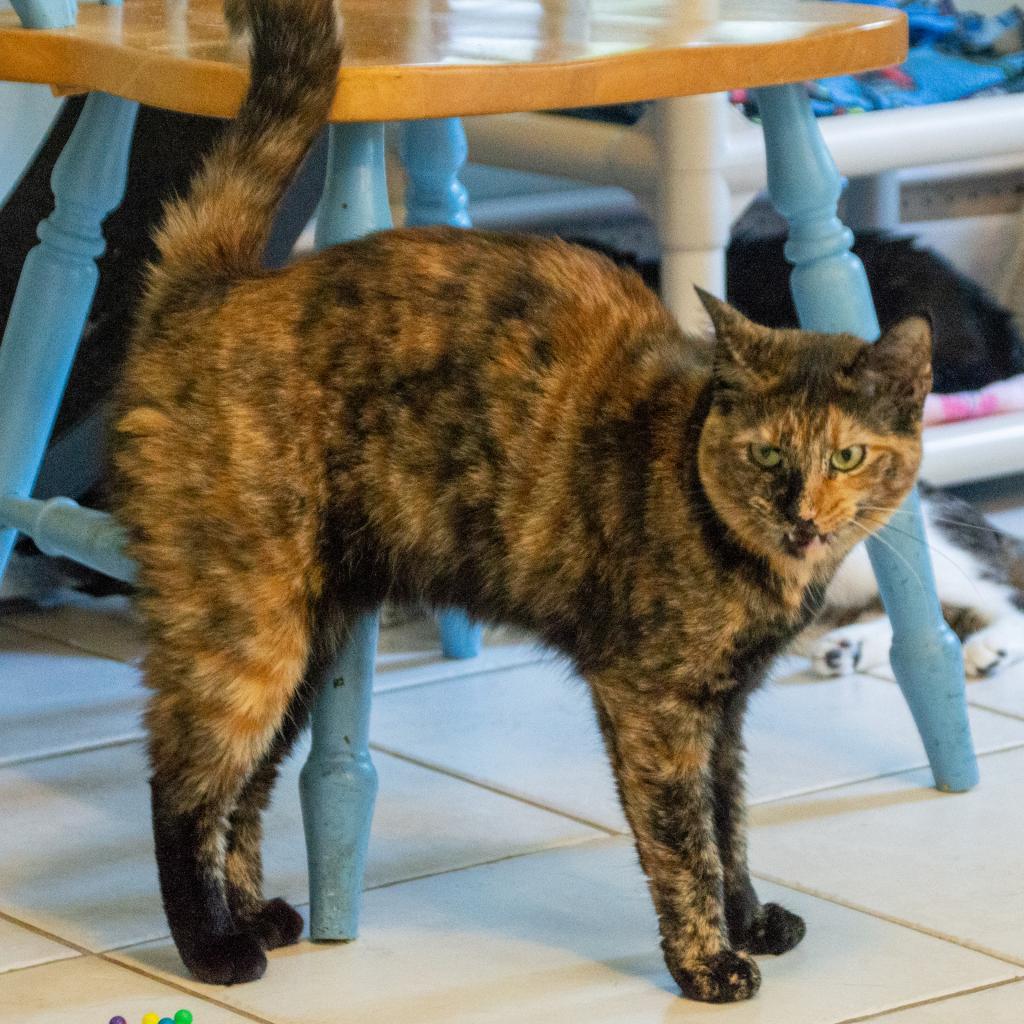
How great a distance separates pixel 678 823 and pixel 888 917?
270 mm

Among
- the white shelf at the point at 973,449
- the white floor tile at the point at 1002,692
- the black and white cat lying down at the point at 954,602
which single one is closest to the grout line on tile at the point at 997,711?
the white floor tile at the point at 1002,692

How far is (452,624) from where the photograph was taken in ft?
7.54

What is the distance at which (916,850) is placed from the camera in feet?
5.58

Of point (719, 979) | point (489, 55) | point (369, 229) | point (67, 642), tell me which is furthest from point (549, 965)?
point (67, 642)

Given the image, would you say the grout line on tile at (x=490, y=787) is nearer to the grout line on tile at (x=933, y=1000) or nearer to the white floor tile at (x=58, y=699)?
the white floor tile at (x=58, y=699)

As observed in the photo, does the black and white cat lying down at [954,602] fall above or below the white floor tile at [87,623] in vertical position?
above

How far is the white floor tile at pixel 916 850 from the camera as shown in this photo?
1.56m

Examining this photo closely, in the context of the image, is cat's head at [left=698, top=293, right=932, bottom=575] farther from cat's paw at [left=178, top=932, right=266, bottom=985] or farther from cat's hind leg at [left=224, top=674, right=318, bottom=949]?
cat's paw at [left=178, top=932, right=266, bottom=985]

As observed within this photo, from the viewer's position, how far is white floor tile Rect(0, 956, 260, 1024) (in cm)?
138

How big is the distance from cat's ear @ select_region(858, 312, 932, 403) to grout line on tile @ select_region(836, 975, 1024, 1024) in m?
0.46

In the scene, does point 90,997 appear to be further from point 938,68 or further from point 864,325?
point 938,68

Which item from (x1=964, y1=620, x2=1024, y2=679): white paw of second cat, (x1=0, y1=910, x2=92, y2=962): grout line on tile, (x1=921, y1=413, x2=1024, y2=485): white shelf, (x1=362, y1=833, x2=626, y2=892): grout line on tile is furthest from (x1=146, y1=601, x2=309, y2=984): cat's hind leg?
(x1=921, y1=413, x2=1024, y2=485): white shelf

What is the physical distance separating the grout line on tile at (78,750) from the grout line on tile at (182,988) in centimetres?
52

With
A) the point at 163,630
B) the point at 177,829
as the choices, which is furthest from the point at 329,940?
the point at 163,630
